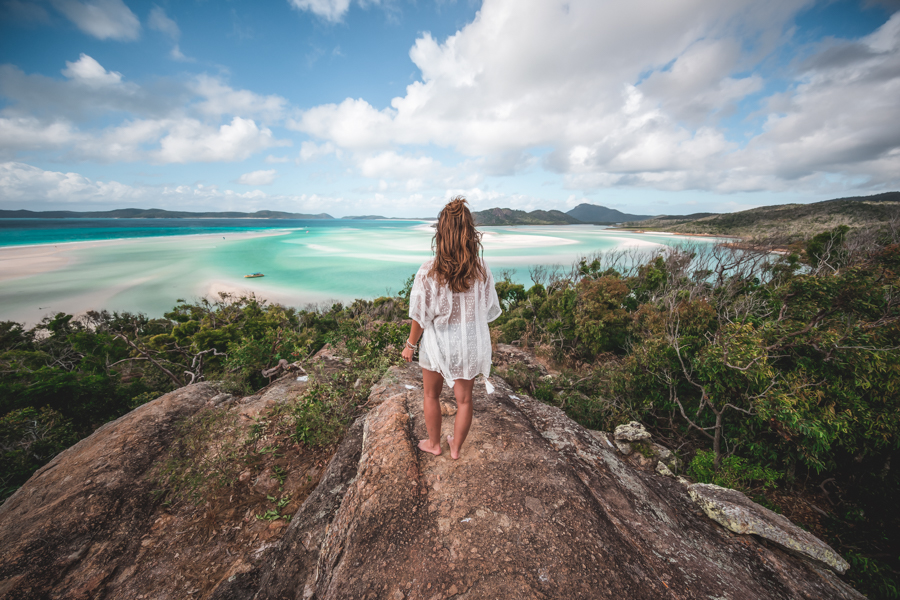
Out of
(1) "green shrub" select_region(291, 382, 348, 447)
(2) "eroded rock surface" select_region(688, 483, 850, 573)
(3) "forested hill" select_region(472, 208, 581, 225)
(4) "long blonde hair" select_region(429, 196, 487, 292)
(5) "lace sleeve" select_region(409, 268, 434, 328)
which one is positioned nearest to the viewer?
(4) "long blonde hair" select_region(429, 196, 487, 292)

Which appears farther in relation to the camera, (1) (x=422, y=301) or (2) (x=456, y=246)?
(1) (x=422, y=301)

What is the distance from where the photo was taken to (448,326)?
8.84 feet

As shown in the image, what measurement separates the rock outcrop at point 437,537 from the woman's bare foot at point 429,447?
0.25 ft

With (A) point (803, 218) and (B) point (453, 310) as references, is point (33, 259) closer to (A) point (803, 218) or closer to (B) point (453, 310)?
(B) point (453, 310)

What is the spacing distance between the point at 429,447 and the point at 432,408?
2.02 ft

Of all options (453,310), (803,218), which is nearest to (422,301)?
(453,310)

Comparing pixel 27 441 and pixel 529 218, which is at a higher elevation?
pixel 529 218

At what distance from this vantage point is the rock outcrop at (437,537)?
221 centimetres

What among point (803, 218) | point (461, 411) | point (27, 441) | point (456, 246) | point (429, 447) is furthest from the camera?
point (803, 218)

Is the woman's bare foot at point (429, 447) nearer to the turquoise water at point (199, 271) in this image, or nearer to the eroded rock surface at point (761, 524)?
the eroded rock surface at point (761, 524)

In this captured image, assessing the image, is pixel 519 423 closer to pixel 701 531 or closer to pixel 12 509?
pixel 701 531

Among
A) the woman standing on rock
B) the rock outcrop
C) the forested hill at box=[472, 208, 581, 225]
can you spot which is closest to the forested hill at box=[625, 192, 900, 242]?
the rock outcrop

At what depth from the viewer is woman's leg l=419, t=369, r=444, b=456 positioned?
2.76 meters

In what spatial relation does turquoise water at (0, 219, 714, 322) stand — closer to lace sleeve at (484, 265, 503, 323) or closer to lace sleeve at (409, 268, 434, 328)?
lace sleeve at (484, 265, 503, 323)
